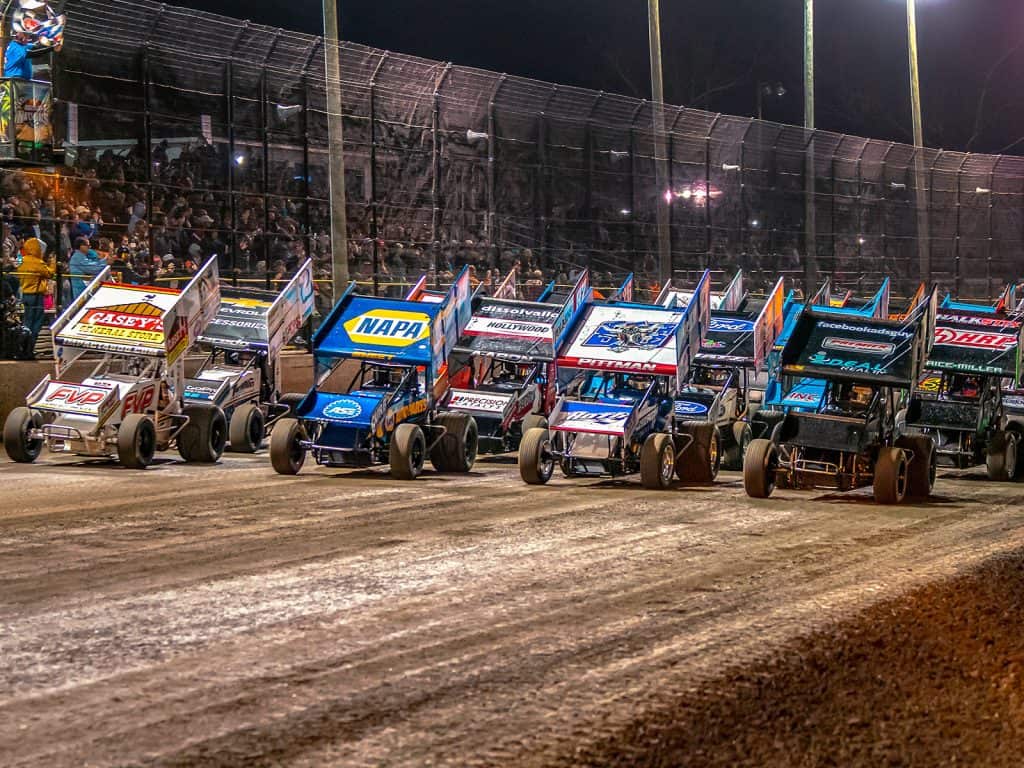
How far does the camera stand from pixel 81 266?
21.9 meters

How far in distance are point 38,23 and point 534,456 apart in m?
10.0

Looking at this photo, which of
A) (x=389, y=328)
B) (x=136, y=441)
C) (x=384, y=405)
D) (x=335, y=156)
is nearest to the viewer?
(x=384, y=405)

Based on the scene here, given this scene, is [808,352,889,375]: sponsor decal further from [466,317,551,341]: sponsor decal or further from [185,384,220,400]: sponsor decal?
[185,384,220,400]: sponsor decal

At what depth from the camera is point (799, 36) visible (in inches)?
3686

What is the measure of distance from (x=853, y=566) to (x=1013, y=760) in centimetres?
441

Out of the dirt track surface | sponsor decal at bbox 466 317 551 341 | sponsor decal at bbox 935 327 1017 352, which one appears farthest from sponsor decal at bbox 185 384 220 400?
sponsor decal at bbox 935 327 1017 352

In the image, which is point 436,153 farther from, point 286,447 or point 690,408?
point 286,447

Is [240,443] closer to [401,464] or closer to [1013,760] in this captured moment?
[401,464]

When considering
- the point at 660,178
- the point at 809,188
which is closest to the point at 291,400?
the point at 660,178

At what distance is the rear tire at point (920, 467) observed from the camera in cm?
1512

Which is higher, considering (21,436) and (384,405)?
(384,405)

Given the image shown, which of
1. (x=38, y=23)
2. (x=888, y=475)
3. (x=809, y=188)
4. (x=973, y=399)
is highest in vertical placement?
(x=38, y=23)

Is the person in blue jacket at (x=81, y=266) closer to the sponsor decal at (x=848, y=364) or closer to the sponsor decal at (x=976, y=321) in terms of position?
the sponsor decal at (x=848, y=364)

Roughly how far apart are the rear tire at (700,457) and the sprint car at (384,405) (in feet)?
8.12
